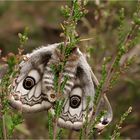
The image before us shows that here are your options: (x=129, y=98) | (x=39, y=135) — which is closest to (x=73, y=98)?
(x=39, y=135)

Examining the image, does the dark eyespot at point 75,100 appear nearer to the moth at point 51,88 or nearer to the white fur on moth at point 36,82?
the moth at point 51,88

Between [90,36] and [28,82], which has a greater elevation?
[90,36]

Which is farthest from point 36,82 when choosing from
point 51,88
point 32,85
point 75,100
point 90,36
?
point 90,36

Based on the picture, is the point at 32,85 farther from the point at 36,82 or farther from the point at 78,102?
the point at 78,102

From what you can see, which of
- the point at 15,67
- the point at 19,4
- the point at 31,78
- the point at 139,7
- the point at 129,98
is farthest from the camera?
the point at 19,4

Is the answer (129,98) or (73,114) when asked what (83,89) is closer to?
(73,114)

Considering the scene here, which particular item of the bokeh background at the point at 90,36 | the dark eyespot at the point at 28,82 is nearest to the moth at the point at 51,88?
the dark eyespot at the point at 28,82

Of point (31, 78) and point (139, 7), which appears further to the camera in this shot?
point (31, 78)
